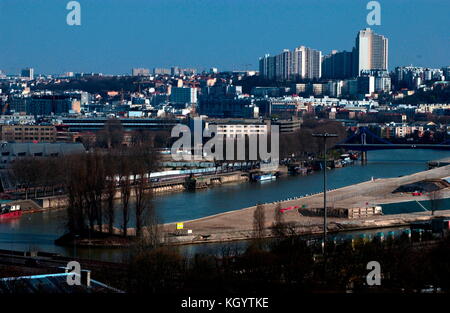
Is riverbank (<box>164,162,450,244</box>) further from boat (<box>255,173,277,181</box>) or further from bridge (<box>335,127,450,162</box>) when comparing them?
bridge (<box>335,127,450,162</box>)

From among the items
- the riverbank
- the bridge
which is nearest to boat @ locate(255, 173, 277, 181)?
the riverbank

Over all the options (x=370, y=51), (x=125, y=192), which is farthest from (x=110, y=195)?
(x=370, y=51)

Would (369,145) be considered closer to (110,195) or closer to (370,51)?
(110,195)

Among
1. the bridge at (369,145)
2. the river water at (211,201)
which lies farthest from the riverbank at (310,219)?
the bridge at (369,145)

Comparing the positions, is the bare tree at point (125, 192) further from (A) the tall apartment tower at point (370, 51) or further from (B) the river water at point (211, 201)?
(A) the tall apartment tower at point (370, 51)
